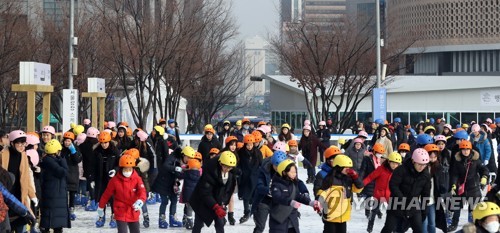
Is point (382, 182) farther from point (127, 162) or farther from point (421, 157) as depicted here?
point (127, 162)

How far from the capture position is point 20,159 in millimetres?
11195

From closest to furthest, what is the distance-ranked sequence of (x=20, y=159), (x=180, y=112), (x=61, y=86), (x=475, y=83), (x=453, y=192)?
(x=20, y=159)
(x=453, y=192)
(x=61, y=86)
(x=180, y=112)
(x=475, y=83)

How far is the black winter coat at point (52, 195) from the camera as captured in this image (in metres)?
12.3

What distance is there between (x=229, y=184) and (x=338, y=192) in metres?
1.44

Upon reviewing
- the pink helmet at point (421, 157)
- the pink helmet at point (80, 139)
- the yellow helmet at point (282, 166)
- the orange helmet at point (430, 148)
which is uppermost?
the pink helmet at point (80, 139)

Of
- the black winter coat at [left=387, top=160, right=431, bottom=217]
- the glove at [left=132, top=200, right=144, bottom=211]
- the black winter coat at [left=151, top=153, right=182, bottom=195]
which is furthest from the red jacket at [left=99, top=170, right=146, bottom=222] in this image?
the black winter coat at [left=151, top=153, right=182, bottom=195]

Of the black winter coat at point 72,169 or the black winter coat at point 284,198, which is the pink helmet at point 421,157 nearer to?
the black winter coat at point 284,198

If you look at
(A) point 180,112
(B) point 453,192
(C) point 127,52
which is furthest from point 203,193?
(A) point 180,112

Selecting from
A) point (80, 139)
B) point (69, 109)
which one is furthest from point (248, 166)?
point (69, 109)

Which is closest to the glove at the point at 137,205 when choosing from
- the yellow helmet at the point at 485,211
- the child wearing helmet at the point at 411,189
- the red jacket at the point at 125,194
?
the red jacket at the point at 125,194

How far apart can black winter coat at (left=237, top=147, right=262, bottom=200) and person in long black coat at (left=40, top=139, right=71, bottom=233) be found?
3.62 meters

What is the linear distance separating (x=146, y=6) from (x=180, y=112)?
13506 mm

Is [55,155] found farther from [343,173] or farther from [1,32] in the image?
[1,32]

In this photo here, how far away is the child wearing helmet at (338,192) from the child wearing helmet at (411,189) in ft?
1.75
